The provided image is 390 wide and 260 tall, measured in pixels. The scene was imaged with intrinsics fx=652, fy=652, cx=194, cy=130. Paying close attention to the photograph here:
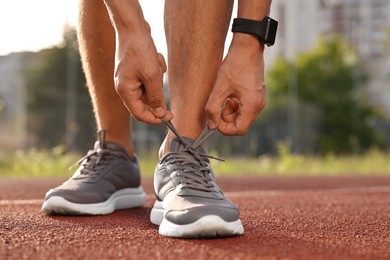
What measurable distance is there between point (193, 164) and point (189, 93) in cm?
19

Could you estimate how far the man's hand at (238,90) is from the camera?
1.54 m

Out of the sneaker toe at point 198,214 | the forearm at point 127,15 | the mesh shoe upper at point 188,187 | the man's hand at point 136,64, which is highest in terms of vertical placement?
the forearm at point 127,15

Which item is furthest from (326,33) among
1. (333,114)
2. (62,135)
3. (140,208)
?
(140,208)

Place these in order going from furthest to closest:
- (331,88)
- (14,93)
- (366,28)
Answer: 1. (366,28)
2. (331,88)
3. (14,93)

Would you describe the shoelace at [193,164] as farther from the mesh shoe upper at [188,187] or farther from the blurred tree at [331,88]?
the blurred tree at [331,88]

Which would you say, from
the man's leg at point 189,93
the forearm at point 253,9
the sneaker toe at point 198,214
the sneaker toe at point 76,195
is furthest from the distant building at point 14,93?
the sneaker toe at point 198,214

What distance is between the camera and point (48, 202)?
73.4 inches

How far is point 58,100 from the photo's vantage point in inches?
508

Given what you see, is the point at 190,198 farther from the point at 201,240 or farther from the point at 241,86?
the point at 241,86

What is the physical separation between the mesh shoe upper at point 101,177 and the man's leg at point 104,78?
47mm

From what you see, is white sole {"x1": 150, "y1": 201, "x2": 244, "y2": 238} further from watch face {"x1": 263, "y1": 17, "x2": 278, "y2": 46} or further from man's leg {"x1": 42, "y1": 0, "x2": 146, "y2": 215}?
man's leg {"x1": 42, "y1": 0, "x2": 146, "y2": 215}

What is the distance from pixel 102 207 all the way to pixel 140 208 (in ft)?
0.76

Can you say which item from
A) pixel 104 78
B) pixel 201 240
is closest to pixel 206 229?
pixel 201 240

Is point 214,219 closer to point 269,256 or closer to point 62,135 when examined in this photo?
point 269,256
